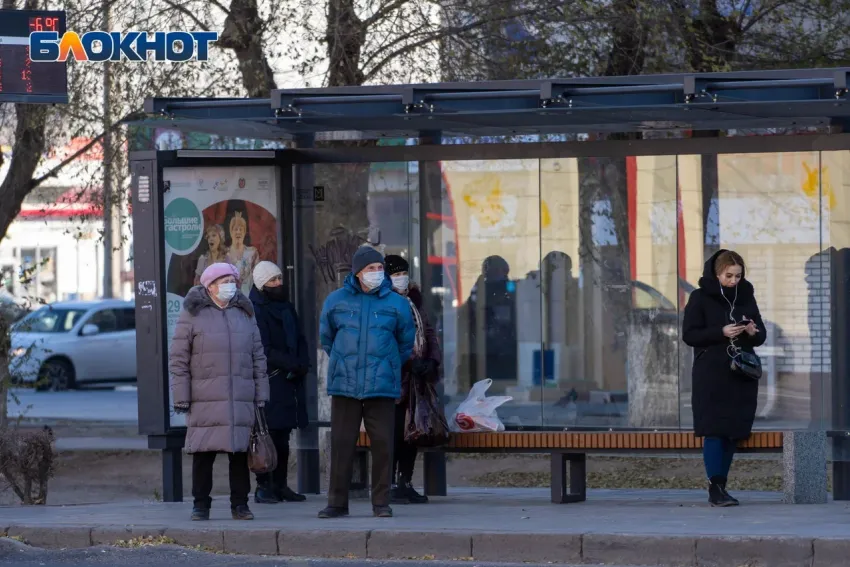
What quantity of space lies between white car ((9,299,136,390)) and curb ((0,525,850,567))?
17328 mm

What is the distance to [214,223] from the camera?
419 inches

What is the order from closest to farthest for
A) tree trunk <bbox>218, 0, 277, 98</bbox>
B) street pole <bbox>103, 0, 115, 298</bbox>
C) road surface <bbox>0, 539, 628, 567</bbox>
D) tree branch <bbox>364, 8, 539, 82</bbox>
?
road surface <bbox>0, 539, 628, 567</bbox> < tree branch <bbox>364, 8, 539, 82</bbox> < tree trunk <bbox>218, 0, 277, 98</bbox> < street pole <bbox>103, 0, 115, 298</bbox>

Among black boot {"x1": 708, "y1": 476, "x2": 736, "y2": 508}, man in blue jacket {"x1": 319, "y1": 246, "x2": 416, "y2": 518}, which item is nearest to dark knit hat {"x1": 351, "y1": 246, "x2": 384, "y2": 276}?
man in blue jacket {"x1": 319, "y1": 246, "x2": 416, "y2": 518}

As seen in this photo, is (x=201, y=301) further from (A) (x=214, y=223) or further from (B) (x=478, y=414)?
(B) (x=478, y=414)

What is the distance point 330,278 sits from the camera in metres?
11.2

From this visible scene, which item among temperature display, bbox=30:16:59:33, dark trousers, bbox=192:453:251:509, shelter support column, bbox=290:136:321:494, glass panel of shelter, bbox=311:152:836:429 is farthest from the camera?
temperature display, bbox=30:16:59:33

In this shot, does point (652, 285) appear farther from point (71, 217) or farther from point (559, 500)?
point (71, 217)

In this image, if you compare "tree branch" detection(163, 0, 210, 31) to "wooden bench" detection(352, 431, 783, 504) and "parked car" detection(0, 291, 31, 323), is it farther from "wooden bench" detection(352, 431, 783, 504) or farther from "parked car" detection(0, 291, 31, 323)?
"wooden bench" detection(352, 431, 783, 504)

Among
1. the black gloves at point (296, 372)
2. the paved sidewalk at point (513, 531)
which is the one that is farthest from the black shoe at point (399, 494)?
the black gloves at point (296, 372)

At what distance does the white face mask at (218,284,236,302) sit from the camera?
353 inches

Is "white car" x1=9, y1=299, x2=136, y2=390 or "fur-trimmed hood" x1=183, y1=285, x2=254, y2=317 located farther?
"white car" x1=9, y1=299, x2=136, y2=390

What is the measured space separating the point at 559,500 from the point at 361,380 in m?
1.96

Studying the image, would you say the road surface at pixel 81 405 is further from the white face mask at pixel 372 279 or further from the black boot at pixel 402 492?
the white face mask at pixel 372 279

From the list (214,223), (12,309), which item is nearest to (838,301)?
(214,223)
